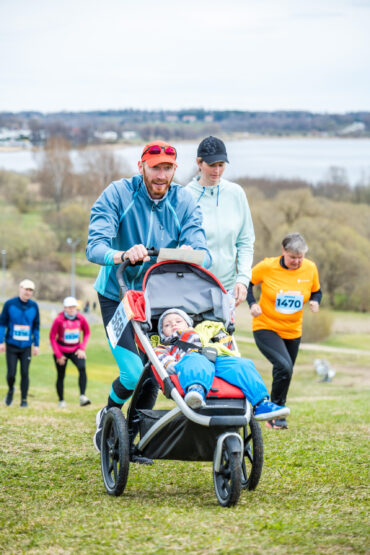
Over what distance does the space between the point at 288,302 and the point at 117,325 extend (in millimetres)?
3468

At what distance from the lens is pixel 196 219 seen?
18.3ft

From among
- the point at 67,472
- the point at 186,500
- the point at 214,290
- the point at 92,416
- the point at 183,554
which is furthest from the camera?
the point at 92,416

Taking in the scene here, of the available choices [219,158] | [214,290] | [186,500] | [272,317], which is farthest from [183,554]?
[272,317]

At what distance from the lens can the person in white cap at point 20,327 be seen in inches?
476

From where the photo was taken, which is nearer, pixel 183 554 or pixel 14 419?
pixel 183 554

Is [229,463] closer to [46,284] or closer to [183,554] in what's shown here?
[183,554]

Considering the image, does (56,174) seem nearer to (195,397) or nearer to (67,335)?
(67,335)

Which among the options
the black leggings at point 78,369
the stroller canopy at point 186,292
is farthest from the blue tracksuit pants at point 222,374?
the black leggings at point 78,369

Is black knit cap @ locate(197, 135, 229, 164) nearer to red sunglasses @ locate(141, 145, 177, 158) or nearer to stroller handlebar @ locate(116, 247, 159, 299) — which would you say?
red sunglasses @ locate(141, 145, 177, 158)

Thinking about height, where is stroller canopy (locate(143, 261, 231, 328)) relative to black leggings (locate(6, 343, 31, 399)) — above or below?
above

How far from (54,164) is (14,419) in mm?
102568

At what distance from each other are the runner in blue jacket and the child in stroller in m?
0.34

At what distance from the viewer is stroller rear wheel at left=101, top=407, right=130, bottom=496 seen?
16.0 ft

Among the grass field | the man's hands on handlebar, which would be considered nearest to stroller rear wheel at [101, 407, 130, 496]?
the grass field
